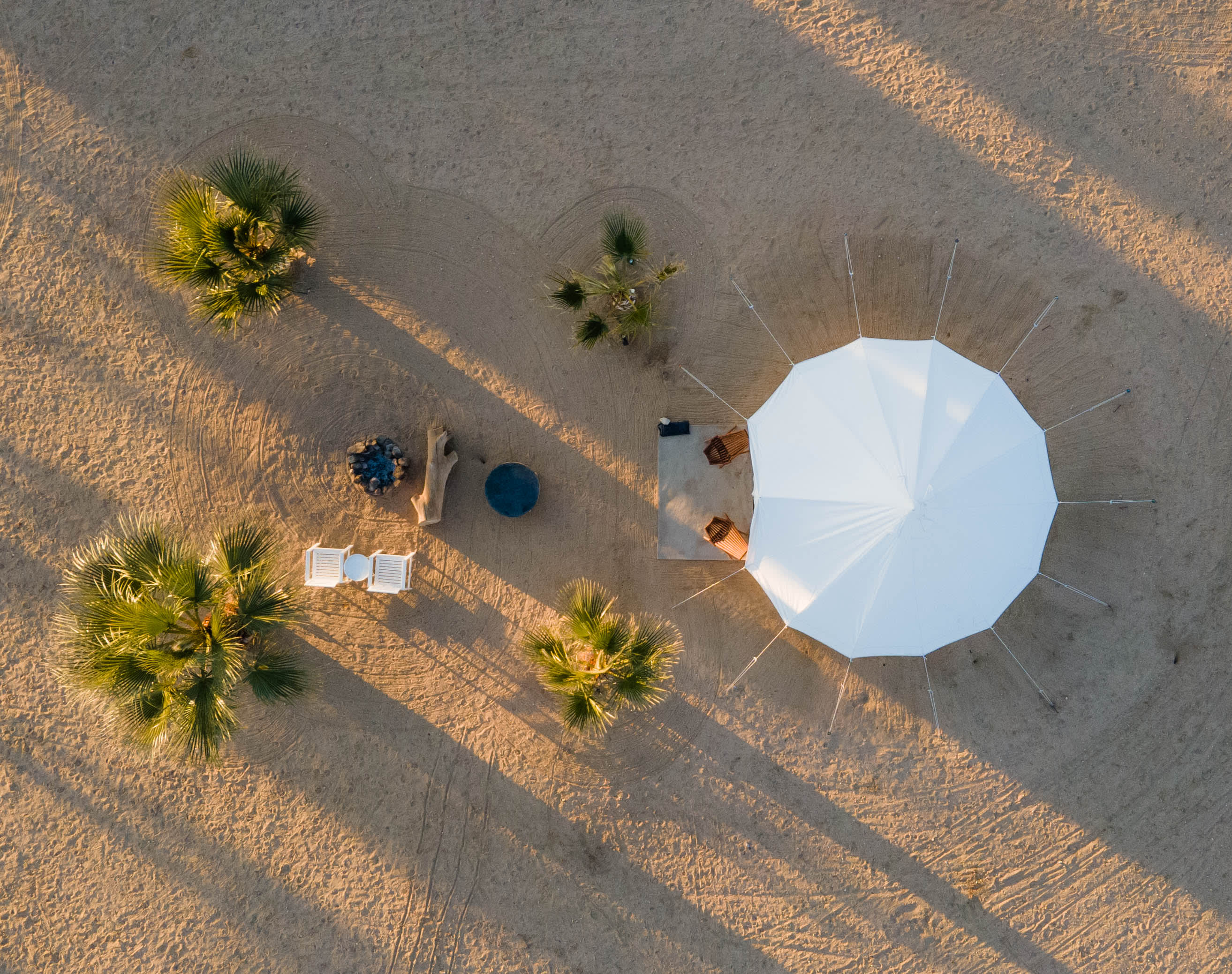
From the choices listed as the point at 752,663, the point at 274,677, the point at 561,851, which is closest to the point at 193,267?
the point at 274,677

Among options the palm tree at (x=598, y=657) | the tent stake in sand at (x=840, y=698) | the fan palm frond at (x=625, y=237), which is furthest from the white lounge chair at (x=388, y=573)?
the tent stake in sand at (x=840, y=698)

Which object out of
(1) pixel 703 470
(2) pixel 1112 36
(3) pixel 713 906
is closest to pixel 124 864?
(3) pixel 713 906

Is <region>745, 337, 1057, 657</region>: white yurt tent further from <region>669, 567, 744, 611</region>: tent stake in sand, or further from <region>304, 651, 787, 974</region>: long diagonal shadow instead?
<region>304, 651, 787, 974</region>: long diagonal shadow

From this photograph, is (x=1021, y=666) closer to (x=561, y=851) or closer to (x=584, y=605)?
(x=584, y=605)

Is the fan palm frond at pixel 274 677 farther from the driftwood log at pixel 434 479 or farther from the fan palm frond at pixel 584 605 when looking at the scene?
the fan palm frond at pixel 584 605

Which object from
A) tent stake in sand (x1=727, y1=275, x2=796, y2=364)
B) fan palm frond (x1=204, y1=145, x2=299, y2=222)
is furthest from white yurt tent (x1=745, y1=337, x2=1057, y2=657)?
fan palm frond (x1=204, y1=145, x2=299, y2=222)
